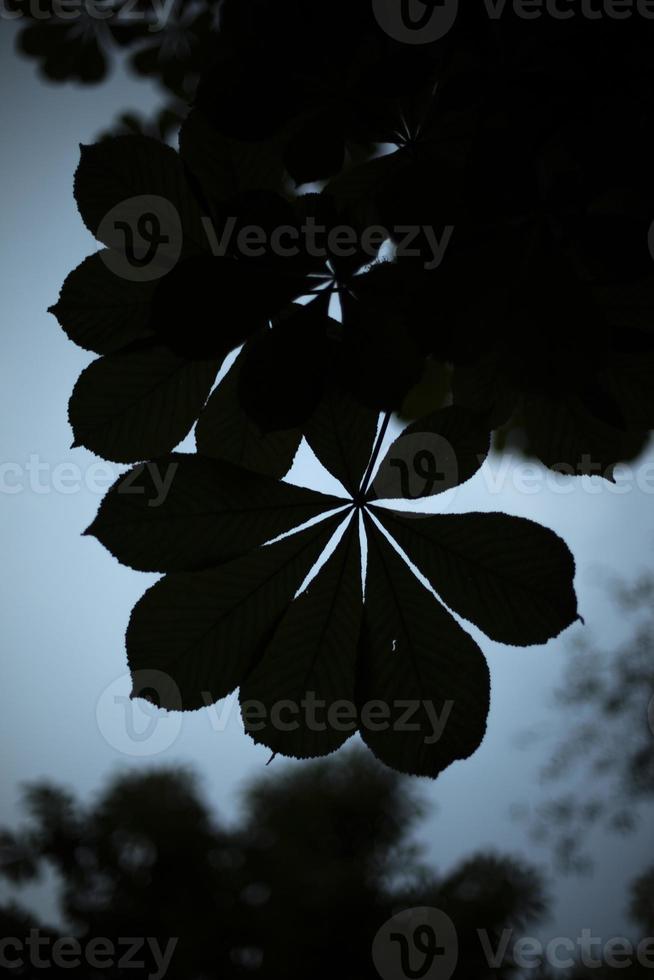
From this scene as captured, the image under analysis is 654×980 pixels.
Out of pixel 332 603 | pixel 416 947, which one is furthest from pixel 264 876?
pixel 332 603

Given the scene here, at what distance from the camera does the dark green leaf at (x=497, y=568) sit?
71cm

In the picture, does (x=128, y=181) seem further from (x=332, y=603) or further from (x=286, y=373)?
(x=332, y=603)

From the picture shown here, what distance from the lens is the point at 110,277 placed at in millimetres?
766

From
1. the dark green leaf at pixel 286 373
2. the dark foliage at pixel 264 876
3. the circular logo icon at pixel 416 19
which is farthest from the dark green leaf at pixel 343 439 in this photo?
the dark foliage at pixel 264 876

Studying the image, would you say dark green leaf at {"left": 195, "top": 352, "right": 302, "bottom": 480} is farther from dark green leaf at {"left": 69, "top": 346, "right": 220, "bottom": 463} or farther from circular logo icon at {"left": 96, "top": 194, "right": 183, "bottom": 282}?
circular logo icon at {"left": 96, "top": 194, "right": 183, "bottom": 282}

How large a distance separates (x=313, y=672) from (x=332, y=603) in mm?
84

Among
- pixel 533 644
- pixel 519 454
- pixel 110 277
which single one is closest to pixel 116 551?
pixel 110 277

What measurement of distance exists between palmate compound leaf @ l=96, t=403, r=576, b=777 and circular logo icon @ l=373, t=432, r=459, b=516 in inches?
0.4

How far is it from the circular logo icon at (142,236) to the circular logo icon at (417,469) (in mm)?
322

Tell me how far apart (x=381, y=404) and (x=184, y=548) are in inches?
9.9

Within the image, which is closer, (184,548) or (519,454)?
(184,548)

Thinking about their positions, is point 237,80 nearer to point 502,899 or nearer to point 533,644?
point 533,644

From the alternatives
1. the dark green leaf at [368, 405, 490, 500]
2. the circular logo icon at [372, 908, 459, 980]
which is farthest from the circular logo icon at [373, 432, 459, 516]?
the circular logo icon at [372, 908, 459, 980]

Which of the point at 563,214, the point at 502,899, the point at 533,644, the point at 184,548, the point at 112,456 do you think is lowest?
the point at 502,899
